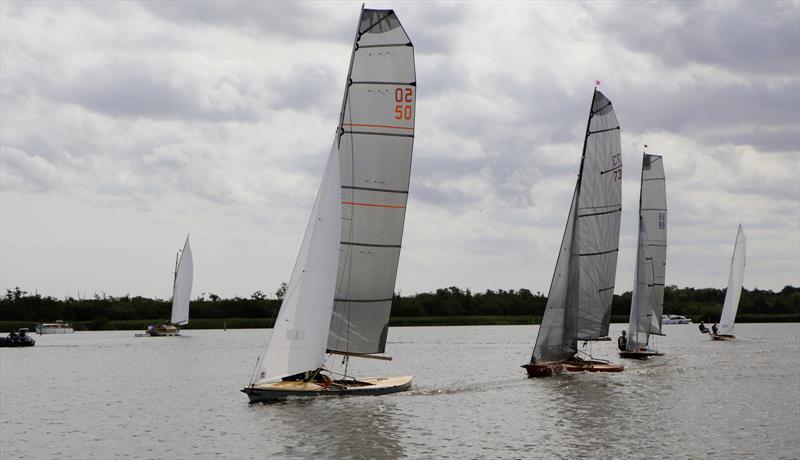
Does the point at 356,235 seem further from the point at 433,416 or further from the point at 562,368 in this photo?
the point at 562,368

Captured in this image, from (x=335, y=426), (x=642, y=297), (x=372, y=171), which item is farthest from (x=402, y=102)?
(x=642, y=297)

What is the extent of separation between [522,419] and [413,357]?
4295 centimetres

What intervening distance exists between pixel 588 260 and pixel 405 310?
11265 centimetres

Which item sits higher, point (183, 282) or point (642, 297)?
point (642, 297)

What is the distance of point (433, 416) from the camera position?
3803 cm

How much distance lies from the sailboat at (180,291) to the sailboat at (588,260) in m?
75.0

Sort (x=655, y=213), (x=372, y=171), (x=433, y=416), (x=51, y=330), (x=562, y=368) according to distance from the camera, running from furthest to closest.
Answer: (x=51, y=330) → (x=655, y=213) → (x=562, y=368) → (x=372, y=171) → (x=433, y=416)

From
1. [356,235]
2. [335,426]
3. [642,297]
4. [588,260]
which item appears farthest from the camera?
[642,297]

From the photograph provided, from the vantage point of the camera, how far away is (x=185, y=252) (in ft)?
394

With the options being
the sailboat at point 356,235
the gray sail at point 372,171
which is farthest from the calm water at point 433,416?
the gray sail at point 372,171

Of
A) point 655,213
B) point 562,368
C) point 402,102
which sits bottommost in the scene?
point 562,368

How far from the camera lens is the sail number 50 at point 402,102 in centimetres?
3800

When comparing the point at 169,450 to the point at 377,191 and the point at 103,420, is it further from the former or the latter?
the point at 377,191

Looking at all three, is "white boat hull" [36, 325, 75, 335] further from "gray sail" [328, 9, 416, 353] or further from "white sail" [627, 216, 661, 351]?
"gray sail" [328, 9, 416, 353]
